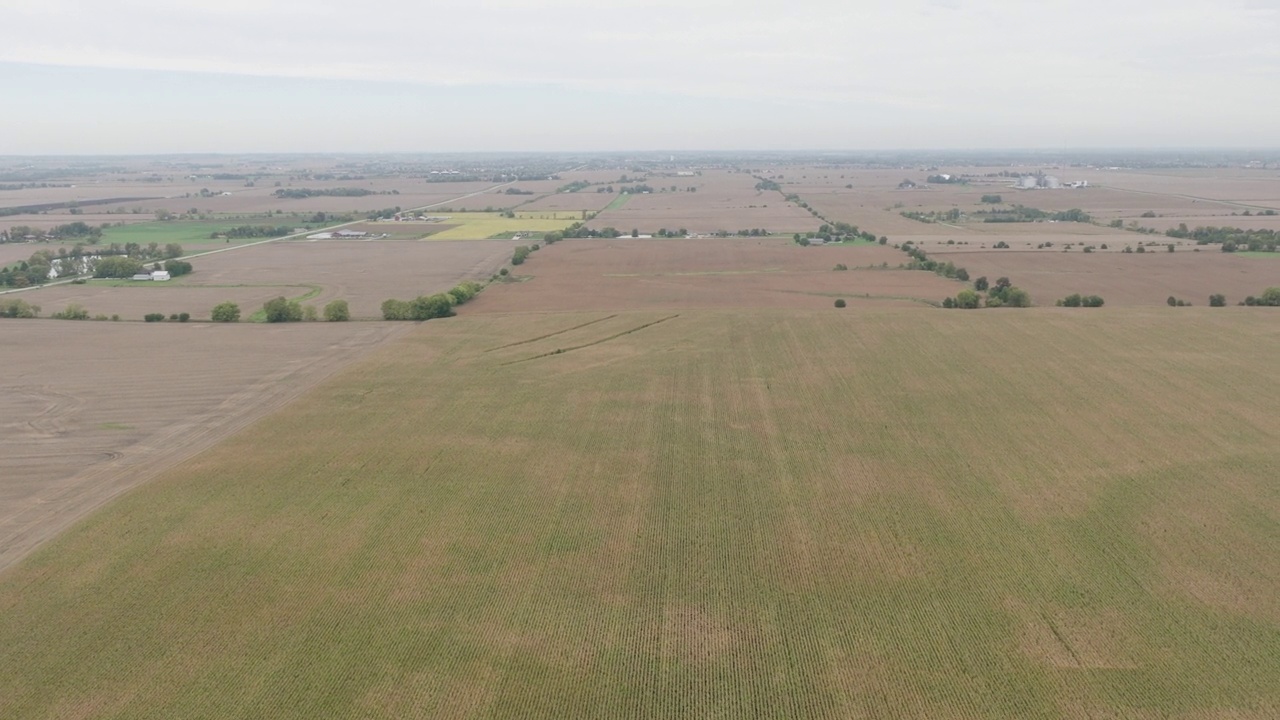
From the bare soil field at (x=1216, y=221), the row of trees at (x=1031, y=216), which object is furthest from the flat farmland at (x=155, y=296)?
the bare soil field at (x=1216, y=221)

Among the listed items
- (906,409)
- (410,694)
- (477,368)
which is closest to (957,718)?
(410,694)

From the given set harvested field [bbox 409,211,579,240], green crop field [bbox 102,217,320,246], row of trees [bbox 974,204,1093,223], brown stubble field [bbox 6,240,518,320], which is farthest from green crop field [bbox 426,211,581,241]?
row of trees [bbox 974,204,1093,223]

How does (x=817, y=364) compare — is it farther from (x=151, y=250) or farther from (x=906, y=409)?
(x=151, y=250)

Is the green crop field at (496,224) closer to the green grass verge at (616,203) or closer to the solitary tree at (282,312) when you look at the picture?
the green grass verge at (616,203)

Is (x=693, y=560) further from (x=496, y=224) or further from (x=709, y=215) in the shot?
(x=709, y=215)

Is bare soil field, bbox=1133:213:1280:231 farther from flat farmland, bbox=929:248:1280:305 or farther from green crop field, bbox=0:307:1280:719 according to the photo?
green crop field, bbox=0:307:1280:719
